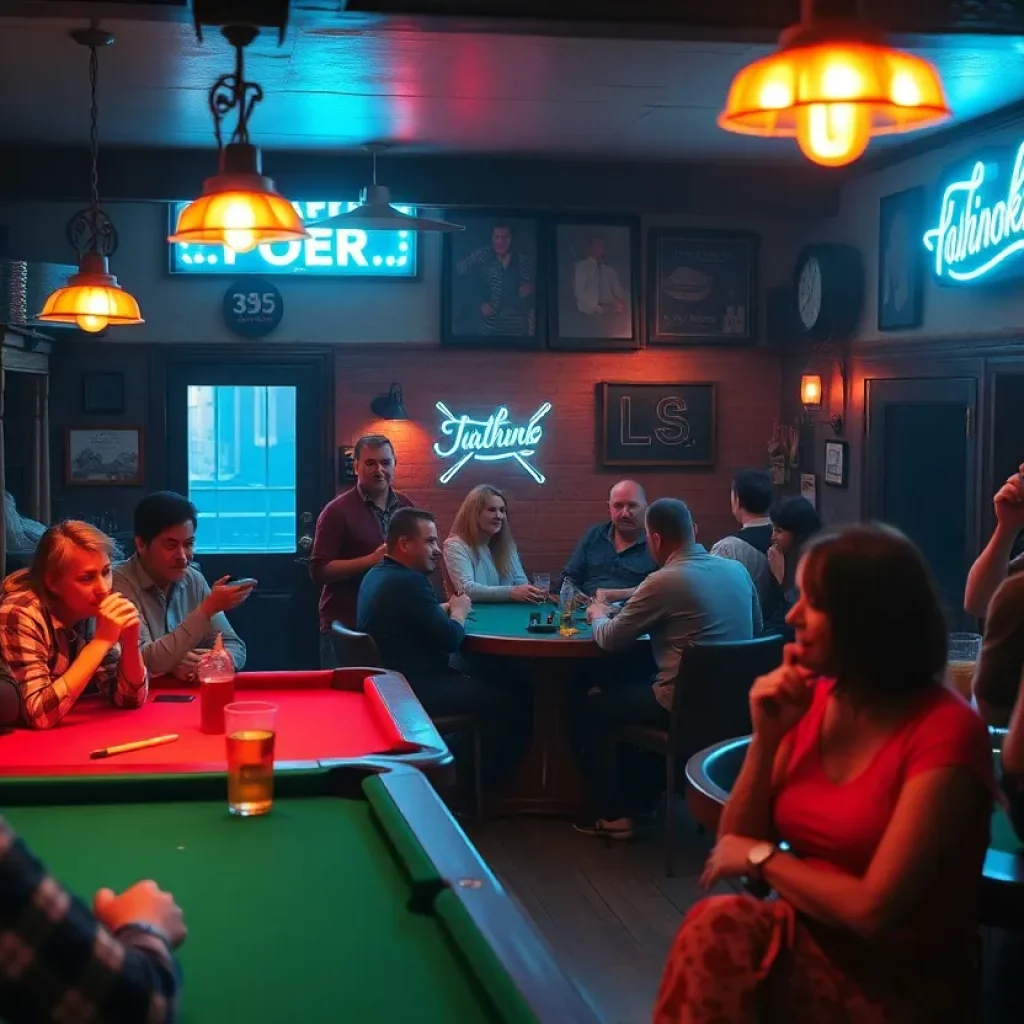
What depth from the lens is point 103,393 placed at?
774 cm

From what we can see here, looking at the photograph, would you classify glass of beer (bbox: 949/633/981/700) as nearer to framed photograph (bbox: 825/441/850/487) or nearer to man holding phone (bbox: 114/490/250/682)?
man holding phone (bbox: 114/490/250/682)

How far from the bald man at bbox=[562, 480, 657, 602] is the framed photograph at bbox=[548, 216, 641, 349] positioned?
1.49 meters

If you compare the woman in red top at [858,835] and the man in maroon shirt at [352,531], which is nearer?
the woman in red top at [858,835]

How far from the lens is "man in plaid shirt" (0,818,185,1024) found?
1348 mm

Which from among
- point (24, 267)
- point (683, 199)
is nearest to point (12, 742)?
point (24, 267)

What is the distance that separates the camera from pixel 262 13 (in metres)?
3.04

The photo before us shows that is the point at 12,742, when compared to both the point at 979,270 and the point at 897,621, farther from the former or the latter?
the point at 979,270

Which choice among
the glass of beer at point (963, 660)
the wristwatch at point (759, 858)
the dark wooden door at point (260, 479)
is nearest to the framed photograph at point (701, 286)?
the dark wooden door at point (260, 479)

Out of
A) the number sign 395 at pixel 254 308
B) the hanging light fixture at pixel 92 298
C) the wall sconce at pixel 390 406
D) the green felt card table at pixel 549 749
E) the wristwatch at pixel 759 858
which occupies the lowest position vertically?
the green felt card table at pixel 549 749

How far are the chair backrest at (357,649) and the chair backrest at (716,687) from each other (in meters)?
1.18

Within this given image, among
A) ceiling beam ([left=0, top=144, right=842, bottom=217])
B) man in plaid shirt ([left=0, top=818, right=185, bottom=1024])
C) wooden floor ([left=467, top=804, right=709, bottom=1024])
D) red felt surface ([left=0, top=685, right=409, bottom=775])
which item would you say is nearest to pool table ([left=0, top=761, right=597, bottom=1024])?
red felt surface ([left=0, top=685, right=409, bottom=775])

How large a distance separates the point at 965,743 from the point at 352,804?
50.3 inches

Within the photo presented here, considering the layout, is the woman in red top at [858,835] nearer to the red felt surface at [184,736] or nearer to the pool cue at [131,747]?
the red felt surface at [184,736]

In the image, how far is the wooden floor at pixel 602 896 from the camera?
4.18 metres
